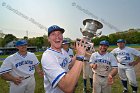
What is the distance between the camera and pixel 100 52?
8.03m

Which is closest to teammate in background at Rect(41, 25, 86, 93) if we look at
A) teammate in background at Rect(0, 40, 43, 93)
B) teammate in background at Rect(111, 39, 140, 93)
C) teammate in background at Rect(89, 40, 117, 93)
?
A: teammate in background at Rect(0, 40, 43, 93)

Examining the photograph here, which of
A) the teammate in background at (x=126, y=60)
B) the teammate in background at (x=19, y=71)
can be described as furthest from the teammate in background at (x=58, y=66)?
the teammate in background at (x=126, y=60)

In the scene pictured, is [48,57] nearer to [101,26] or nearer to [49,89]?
[49,89]

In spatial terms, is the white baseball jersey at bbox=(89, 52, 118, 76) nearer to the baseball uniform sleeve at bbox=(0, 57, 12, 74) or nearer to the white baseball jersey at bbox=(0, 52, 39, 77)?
the white baseball jersey at bbox=(0, 52, 39, 77)

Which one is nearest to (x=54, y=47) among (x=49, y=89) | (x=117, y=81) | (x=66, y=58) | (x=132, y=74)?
(x=66, y=58)

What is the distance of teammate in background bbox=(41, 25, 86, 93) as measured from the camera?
3121 mm

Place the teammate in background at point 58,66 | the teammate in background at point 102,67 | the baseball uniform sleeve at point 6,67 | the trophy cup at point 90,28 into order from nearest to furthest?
the teammate in background at point 58,66
the trophy cup at point 90,28
the baseball uniform sleeve at point 6,67
the teammate in background at point 102,67

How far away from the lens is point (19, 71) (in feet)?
22.1

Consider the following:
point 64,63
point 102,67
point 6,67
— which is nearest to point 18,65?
point 6,67

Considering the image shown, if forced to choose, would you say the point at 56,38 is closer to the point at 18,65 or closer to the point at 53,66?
the point at 53,66

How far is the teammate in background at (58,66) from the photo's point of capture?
3121 millimetres

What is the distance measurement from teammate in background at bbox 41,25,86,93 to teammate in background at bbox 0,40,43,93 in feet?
9.84

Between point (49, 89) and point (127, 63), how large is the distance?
7113mm

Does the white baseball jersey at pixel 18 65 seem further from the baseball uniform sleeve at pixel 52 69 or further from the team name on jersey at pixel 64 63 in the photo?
the baseball uniform sleeve at pixel 52 69
